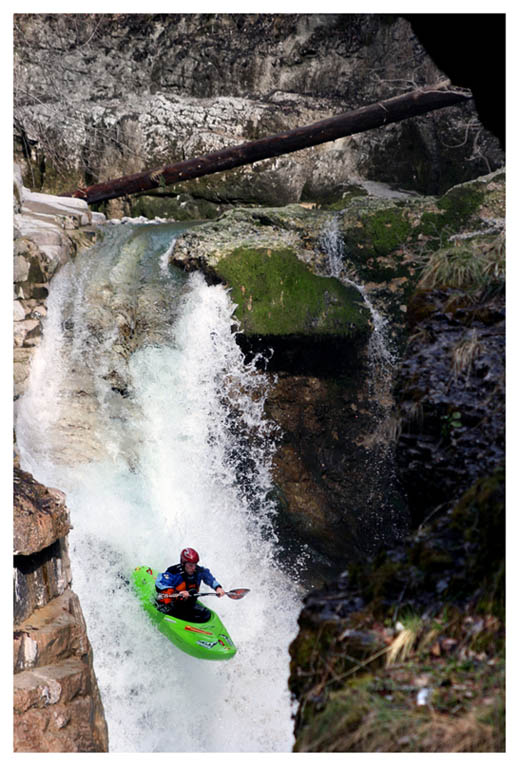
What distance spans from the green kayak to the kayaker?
57 mm

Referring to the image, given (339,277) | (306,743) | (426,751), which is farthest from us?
(339,277)

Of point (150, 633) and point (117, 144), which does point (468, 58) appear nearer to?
point (150, 633)

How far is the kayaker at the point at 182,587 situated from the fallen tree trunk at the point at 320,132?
4186 millimetres

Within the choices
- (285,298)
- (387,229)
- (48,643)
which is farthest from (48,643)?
(387,229)

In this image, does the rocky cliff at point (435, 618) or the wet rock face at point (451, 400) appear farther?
the wet rock face at point (451, 400)

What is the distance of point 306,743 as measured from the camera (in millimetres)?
2355

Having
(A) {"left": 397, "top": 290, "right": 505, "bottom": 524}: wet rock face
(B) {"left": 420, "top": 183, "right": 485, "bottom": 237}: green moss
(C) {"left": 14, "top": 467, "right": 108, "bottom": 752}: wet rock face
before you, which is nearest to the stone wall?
(C) {"left": 14, "top": 467, "right": 108, "bottom": 752}: wet rock face

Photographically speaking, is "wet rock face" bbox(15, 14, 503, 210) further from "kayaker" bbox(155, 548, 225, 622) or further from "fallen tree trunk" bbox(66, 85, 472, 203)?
"kayaker" bbox(155, 548, 225, 622)

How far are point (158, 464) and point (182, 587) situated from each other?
1104mm

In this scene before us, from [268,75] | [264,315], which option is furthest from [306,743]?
[268,75]

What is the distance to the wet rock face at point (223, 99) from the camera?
7934 millimetres

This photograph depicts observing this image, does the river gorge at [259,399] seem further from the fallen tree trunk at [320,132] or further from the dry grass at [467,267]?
the fallen tree trunk at [320,132]

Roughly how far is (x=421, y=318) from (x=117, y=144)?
6.01m

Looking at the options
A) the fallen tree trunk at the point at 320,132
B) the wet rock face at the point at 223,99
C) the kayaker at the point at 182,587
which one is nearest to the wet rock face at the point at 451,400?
the kayaker at the point at 182,587
